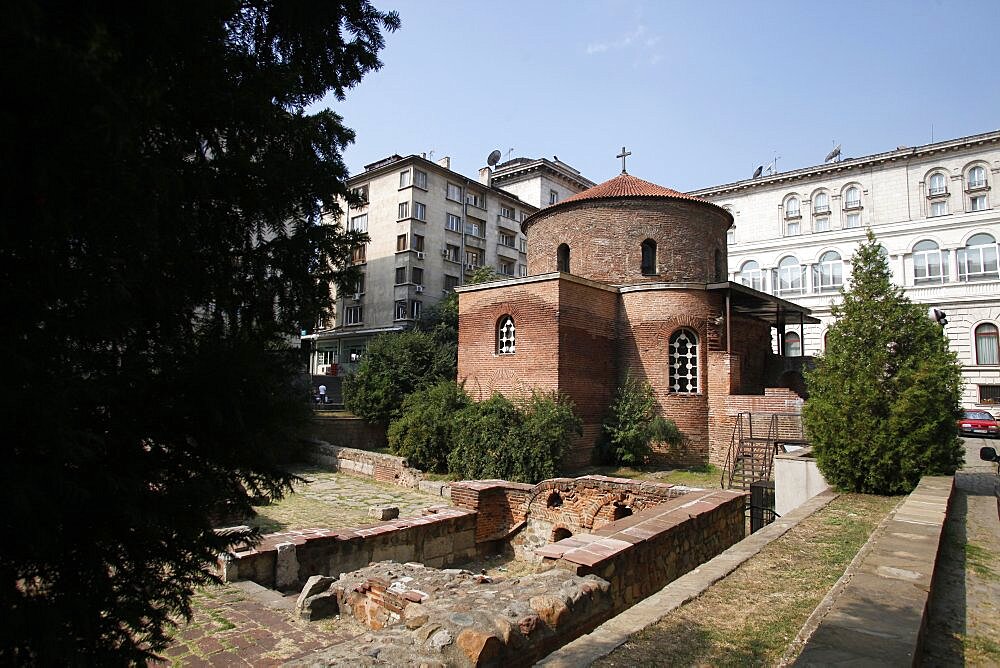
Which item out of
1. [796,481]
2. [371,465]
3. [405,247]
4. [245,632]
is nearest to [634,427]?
[796,481]

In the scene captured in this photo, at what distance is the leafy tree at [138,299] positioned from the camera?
63.3 inches

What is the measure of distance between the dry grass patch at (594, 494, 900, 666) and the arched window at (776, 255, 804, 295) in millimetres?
34949

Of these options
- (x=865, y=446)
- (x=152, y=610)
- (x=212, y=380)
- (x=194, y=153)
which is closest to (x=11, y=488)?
(x=212, y=380)

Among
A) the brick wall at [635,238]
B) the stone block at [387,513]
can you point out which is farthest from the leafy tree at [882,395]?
the brick wall at [635,238]

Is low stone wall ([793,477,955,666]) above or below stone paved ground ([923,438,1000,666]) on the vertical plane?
above

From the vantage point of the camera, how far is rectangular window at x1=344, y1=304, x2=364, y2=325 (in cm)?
3606

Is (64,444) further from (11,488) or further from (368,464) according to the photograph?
(368,464)

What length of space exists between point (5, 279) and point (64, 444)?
519 mm

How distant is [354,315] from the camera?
36.5 metres

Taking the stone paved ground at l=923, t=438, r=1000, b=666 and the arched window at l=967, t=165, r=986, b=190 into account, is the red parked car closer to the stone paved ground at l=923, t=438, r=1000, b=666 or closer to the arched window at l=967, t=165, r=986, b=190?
the arched window at l=967, t=165, r=986, b=190

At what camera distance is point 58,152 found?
162cm

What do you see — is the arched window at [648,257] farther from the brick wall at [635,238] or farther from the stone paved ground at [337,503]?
the stone paved ground at [337,503]

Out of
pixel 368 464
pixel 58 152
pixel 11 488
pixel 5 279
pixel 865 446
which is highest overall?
pixel 58 152

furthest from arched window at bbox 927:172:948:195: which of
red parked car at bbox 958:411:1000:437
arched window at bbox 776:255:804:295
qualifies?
red parked car at bbox 958:411:1000:437
